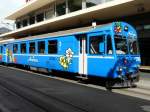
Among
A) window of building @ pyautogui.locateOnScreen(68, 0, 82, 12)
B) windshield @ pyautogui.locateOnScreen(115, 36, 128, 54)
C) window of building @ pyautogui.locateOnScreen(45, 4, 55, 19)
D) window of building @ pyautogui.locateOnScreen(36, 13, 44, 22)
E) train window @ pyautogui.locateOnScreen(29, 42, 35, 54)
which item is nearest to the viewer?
windshield @ pyautogui.locateOnScreen(115, 36, 128, 54)

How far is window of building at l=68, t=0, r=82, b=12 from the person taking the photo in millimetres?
37000

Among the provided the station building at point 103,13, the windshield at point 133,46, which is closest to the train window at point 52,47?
the station building at point 103,13

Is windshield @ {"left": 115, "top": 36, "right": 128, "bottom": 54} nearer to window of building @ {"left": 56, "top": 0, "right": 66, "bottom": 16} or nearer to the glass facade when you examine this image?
the glass facade

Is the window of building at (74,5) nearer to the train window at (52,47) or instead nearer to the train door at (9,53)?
the train door at (9,53)

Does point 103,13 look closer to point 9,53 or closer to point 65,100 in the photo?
point 9,53

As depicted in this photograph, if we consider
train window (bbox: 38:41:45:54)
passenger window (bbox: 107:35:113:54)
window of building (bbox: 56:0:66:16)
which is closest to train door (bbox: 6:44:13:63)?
train window (bbox: 38:41:45:54)

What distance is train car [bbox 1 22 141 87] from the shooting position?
1598 cm

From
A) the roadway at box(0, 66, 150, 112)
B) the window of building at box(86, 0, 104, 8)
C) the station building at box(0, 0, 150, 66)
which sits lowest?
the roadway at box(0, 66, 150, 112)

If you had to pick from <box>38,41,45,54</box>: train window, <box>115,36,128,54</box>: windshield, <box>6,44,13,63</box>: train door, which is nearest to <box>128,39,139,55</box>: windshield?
<box>115,36,128,54</box>: windshield

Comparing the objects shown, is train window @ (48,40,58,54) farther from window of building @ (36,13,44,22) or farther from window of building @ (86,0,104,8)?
window of building @ (36,13,44,22)

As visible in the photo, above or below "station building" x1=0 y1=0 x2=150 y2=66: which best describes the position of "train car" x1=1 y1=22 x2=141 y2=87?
below

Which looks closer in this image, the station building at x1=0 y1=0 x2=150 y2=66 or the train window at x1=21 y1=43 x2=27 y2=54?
the station building at x1=0 y1=0 x2=150 y2=66

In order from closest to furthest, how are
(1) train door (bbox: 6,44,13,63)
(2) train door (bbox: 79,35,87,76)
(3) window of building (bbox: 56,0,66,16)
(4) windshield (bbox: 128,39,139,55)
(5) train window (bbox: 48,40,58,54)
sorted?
1. (4) windshield (bbox: 128,39,139,55)
2. (2) train door (bbox: 79,35,87,76)
3. (5) train window (bbox: 48,40,58,54)
4. (1) train door (bbox: 6,44,13,63)
5. (3) window of building (bbox: 56,0,66,16)

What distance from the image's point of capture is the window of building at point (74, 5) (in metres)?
37.0
